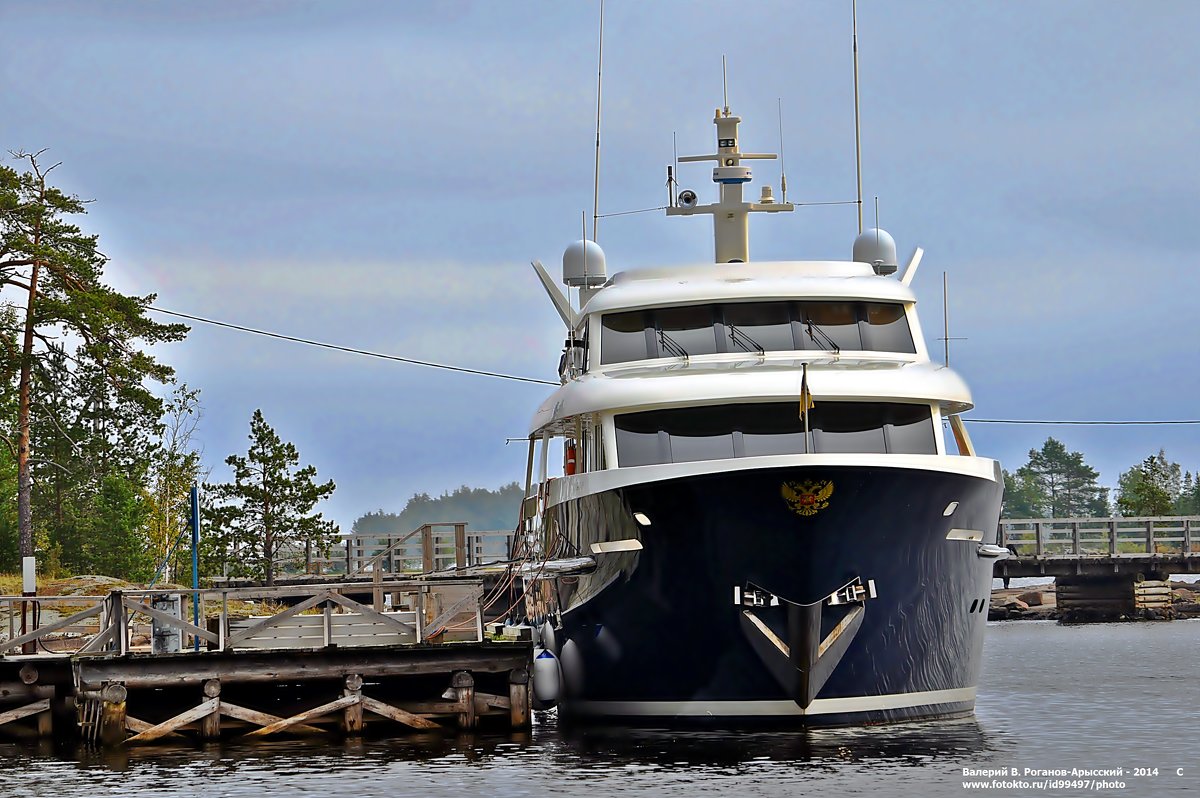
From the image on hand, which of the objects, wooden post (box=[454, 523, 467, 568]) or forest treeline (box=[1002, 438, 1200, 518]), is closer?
wooden post (box=[454, 523, 467, 568])

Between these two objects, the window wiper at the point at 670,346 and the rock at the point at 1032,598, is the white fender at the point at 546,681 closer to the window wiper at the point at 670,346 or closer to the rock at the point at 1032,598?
the window wiper at the point at 670,346

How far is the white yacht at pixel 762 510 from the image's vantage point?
73.6 ft

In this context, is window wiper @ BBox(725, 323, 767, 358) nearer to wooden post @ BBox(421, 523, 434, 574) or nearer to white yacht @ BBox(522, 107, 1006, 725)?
white yacht @ BBox(522, 107, 1006, 725)

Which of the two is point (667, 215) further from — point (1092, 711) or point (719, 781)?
point (719, 781)

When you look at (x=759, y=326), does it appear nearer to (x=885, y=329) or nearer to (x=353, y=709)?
Answer: (x=885, y=329)

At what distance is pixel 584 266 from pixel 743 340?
16.8ft

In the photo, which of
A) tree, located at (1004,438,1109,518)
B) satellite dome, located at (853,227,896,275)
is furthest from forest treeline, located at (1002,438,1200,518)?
satellite dome, located at (853,227,896,275)

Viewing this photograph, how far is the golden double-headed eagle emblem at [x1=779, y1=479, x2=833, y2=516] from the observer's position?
22172 millimetres

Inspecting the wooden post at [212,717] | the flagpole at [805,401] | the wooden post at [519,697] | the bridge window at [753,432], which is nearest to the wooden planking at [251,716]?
the wooden post at [212,717]

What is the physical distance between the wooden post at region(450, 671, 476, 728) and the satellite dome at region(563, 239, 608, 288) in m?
7.93

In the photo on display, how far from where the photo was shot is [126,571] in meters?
62.2

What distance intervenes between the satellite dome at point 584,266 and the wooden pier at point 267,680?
608 centimetres

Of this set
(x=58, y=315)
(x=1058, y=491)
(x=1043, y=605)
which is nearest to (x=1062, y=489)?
(x=1058, y=491)

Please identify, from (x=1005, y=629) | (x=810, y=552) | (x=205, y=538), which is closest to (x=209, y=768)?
(x=810, y=552)
